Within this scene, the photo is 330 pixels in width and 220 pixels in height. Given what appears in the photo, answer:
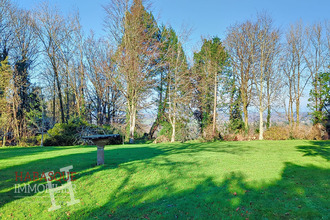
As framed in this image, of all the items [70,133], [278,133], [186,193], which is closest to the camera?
[186,193]

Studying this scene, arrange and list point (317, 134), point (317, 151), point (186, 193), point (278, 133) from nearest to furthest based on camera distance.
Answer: point (186, 193), point (317, 151), point (317, 134), point (278, 133)

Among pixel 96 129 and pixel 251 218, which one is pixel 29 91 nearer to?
pixel 96 129

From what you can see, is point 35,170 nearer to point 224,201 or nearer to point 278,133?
point 224,201

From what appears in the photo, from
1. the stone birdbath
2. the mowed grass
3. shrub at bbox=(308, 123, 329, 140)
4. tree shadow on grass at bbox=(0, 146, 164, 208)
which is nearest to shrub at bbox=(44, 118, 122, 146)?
tree shadow on grass at bbox=(0, 146, 164, 208)

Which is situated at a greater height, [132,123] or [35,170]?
[132,123]

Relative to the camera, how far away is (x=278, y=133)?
19297 mm

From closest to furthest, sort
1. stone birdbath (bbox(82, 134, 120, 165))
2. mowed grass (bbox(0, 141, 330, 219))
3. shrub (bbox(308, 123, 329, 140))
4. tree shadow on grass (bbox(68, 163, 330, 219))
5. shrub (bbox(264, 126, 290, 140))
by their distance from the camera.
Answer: tree shadow on grass (bbox(68, 163, 330, 219)), mowed grass (bbox(0, 141, 330, 219)), stone birdbath (bbox(82, 134, 120, 165)), shrub (bbox(308, 123, 329, 140)), shrub (bbox(264, 126, 290, 140))

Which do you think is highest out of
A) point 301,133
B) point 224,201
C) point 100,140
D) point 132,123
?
point 132,123

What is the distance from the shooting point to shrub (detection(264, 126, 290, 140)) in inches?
748

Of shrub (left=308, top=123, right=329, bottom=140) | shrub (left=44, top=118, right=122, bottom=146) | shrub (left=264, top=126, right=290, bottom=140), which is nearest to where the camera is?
shrub (left=44, top=118, right=122, bottom=146)

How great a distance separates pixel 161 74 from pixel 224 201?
21.3 meters

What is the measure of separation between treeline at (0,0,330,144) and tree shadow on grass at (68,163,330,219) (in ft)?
47.0

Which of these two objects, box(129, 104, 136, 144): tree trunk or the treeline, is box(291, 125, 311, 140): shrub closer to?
the treeline

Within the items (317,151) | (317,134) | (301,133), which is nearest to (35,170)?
(317,151)
